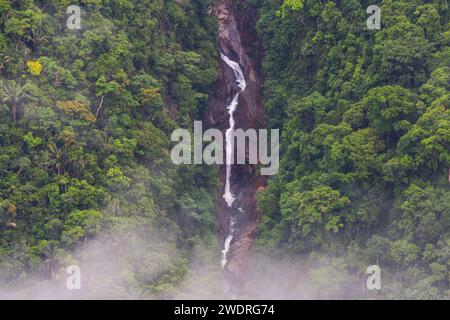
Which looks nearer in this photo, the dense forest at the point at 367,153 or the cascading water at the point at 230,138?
the dense forest at the point at 367,153

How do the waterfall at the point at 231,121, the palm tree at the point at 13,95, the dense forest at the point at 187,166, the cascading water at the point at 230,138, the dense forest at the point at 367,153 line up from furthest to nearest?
1. the waterfall at the point at 231,121
2. the cascading water at the point at 230,138
3. the palm tree at the point at 13,95
4. the dense forest at the point at 367,153
5. the dense forest at the point at 187,166

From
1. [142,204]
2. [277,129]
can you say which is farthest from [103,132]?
[277,129]

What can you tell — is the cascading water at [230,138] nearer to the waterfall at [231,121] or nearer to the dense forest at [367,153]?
the waterfall at [231,121]

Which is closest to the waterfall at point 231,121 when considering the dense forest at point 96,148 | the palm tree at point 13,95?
the dense forest at point 96,148

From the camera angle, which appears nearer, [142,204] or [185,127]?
[142,204]

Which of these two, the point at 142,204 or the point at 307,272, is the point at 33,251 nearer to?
the point at 142,204
